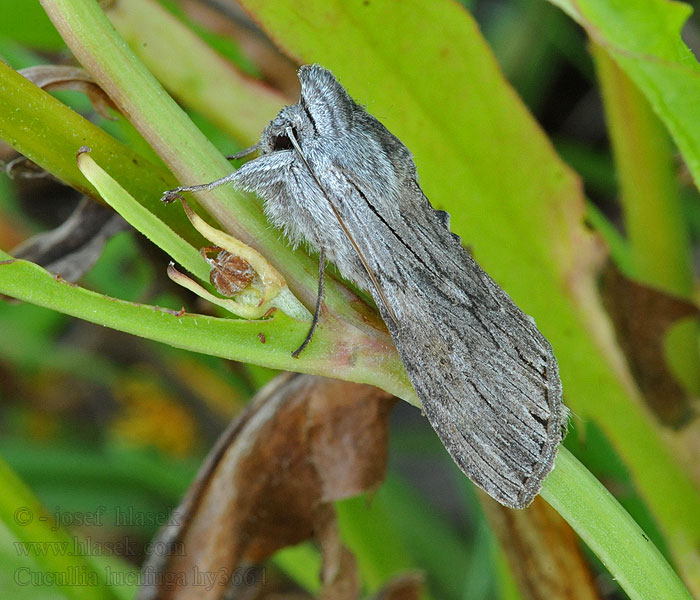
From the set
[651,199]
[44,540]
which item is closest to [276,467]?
[44,540]

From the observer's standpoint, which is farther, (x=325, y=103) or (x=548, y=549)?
(x=548, y=549)

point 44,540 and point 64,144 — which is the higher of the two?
point 64,144

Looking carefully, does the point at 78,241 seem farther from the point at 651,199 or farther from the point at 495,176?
the point at 651,199

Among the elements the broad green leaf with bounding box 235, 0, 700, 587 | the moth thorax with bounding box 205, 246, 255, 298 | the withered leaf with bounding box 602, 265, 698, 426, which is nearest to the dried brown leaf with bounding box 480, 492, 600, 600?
the broad green leaf with bounding box 235, 0, 700, 587

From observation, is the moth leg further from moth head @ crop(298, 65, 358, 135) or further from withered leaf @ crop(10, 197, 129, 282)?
withered leaf @ crop(10, 197, 129, 282)

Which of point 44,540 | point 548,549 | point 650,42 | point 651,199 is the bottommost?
point 44,540

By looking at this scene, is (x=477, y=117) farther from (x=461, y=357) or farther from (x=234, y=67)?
(x=461, y=357)
